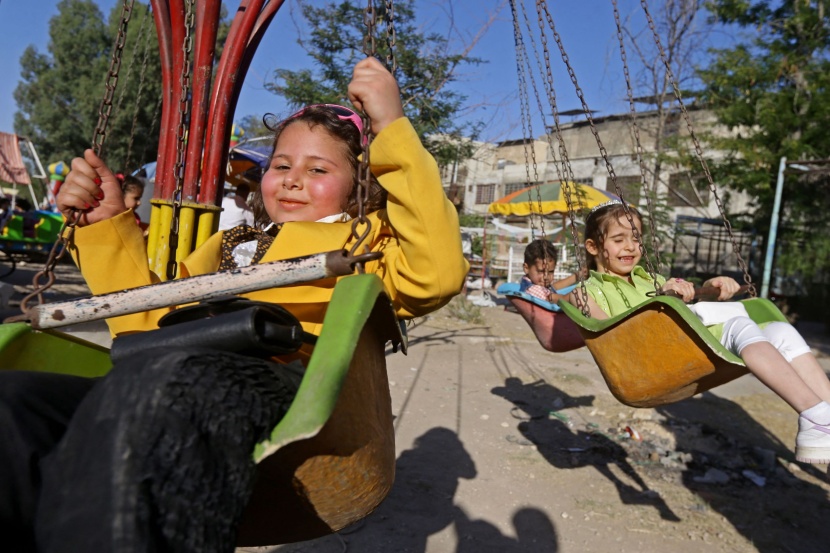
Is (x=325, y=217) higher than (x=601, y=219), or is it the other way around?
(x=325, y=217)

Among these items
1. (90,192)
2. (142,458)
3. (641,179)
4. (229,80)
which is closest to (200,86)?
(229,80)

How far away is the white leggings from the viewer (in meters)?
2.92

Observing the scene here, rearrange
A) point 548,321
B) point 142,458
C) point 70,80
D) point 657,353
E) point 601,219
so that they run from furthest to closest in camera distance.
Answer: point 70,80 → point 601,219 → point 548,321 → point 657,353 → point 142,458

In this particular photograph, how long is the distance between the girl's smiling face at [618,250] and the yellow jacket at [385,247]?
7.87 feet

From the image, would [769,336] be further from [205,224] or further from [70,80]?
[70,80]

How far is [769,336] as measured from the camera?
9.93 ft

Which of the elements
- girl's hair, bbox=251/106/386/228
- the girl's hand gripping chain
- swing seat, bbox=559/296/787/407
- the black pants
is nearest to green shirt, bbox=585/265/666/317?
swing seat, bbox=559/296/787/407

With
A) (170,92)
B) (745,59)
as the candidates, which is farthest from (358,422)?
(745,59)

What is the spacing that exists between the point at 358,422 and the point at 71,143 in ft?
90.7

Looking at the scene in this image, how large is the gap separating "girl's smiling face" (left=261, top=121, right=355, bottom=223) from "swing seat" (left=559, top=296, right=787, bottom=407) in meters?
1.25

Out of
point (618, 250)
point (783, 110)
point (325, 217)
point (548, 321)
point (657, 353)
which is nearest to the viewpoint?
point (325, 217)

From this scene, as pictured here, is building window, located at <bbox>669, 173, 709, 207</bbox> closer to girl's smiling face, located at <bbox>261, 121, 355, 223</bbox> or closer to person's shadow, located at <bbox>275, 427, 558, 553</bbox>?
person's shadow, located at <bbox>275, 427, 558, 553</bbox>

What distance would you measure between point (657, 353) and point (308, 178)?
1507 mm

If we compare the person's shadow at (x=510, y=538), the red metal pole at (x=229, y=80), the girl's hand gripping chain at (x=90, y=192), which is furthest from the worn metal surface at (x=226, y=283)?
the person's shadow at (x=510, y=538)
